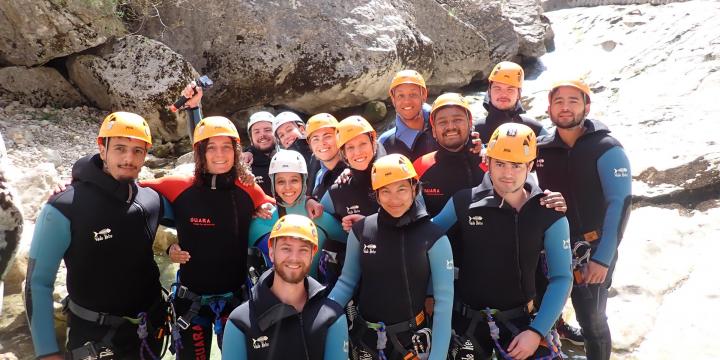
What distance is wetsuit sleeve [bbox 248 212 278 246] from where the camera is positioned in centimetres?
446

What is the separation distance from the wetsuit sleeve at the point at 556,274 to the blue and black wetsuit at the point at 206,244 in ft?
8.22

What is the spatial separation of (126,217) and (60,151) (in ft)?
21.0

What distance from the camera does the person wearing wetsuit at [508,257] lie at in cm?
384

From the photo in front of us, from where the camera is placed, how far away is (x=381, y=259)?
386 cm

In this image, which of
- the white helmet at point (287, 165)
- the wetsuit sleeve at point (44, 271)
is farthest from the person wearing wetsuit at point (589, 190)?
the wetsuit sleeve at point (44, 271)

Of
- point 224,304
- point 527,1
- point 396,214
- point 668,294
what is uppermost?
point 527,1

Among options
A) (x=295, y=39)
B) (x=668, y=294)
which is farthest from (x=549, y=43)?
(x=668, y=294)

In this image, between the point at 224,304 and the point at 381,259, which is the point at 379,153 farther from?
the point at 224,304

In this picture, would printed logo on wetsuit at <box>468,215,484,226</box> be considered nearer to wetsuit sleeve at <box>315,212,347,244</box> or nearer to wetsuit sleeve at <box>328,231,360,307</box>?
wetsuit sleeve at <box>328,231,360,307</box>

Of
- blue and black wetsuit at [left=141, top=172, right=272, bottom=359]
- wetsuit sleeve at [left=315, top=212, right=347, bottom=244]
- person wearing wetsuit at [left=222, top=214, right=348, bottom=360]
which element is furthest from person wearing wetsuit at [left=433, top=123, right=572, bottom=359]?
blue and black wetsuit at [left=141, top=172, right=272, bottom=359]

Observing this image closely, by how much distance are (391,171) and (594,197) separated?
6.91 ft

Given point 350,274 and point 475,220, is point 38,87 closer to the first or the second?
point 350,274

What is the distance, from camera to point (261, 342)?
10.9ft

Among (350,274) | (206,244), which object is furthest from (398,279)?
(206,244)
